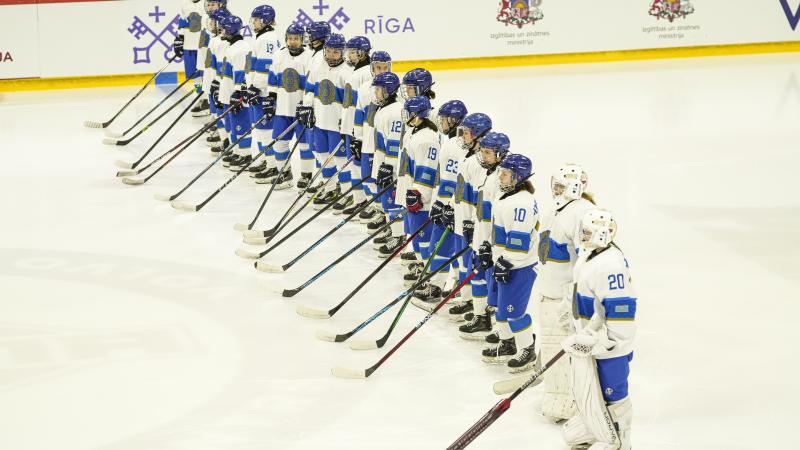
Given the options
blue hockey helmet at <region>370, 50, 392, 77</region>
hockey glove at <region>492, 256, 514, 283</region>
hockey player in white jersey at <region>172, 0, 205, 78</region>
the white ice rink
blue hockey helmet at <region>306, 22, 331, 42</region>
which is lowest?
the white ice rink

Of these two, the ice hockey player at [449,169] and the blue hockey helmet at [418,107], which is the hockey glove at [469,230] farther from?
the blue hockey helmet at [418,107]

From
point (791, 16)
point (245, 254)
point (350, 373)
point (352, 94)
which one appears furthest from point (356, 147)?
point (791, 16)

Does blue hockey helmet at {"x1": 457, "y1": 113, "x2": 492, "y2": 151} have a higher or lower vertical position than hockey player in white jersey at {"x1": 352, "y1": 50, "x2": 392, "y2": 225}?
higher

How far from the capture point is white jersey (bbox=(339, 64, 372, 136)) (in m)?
9.34

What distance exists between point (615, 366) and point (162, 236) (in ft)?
16.4

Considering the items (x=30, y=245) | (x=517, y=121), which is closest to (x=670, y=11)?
(x=517, y=121)

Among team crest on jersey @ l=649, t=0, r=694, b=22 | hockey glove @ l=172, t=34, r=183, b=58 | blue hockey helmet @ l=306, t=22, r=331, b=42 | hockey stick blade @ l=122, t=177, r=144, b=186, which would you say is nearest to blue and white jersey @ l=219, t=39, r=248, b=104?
blue hockey helmet @ l=306, t=22, r=331, b=42

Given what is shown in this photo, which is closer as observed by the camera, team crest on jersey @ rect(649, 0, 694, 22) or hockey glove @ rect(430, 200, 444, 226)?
hockey glove @ rect(430, 200, 444, 226)

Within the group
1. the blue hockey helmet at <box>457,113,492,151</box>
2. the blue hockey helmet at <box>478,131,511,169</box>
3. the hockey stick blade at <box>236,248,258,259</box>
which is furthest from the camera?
the hockey stick blade at <box>236,248,258,259</box>

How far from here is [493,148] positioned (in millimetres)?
6539

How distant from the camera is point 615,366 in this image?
523 cm

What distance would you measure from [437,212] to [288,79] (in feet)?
10.8

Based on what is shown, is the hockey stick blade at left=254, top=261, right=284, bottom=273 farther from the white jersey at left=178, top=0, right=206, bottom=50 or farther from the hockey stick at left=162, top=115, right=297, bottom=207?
the white jersey at left=178, top=0, right=206, bottom=50

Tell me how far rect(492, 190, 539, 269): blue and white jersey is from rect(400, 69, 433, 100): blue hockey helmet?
1687 mm
